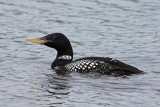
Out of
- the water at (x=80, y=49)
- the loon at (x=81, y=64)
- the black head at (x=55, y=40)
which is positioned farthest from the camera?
the black head at (x=55, y=40)

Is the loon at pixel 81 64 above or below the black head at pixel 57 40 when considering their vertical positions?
below

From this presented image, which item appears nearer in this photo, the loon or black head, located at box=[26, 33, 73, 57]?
the loon

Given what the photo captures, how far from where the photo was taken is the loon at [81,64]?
11.2m

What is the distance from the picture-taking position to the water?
9.45 m

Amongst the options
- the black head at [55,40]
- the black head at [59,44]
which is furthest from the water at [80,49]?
the black head at [55,40]

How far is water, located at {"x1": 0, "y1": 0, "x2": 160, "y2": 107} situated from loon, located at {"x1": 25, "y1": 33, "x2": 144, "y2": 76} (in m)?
0.20

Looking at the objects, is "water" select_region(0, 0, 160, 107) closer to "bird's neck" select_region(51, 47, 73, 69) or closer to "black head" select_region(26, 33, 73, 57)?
"bird's neck" select_region(51, 47, 73, 69)

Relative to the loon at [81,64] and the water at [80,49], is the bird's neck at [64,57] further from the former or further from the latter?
the water at [80,49]

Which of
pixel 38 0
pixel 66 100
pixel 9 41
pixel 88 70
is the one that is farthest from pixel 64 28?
pixel 66 100

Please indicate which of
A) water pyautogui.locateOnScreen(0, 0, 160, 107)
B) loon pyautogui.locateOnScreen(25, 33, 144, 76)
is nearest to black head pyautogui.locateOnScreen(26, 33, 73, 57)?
loon pyautogui.locateOnScreen(25, 33, 144, 76)

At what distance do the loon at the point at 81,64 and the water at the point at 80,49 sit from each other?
20 cm

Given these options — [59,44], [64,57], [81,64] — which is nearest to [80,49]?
[64,57]

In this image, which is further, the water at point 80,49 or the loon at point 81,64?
the loon at point 81,64

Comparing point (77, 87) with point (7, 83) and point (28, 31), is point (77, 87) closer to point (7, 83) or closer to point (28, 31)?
point (7, 83)
